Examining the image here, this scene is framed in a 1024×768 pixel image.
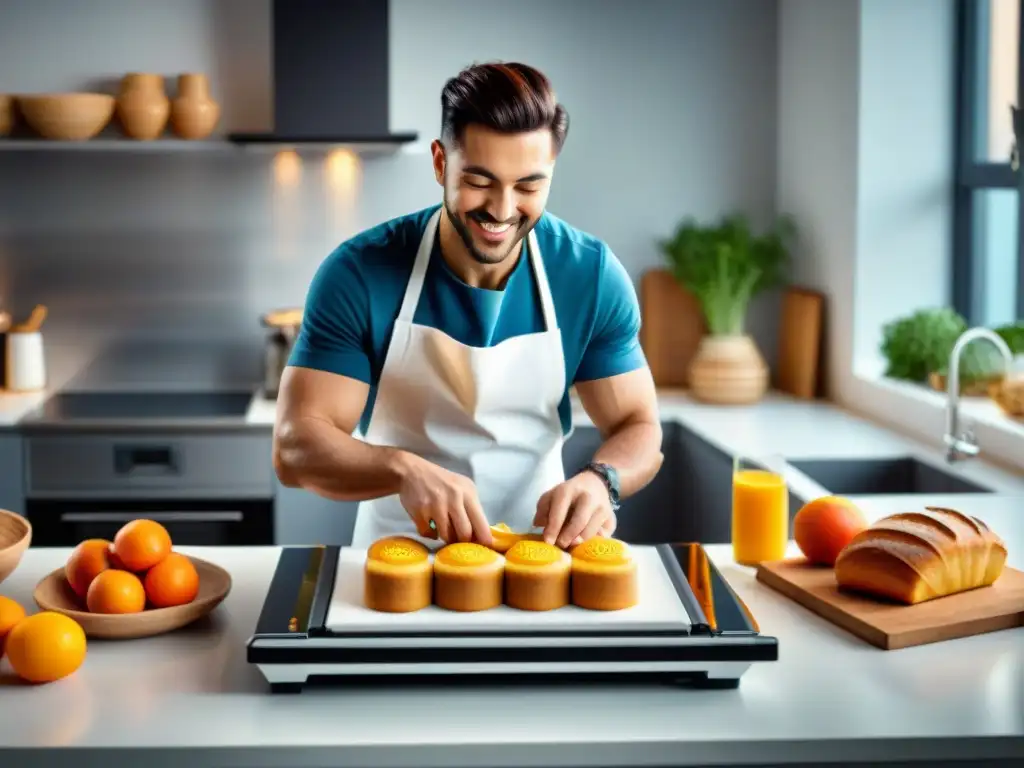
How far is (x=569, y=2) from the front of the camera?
4.17 metres

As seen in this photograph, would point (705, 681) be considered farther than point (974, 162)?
No

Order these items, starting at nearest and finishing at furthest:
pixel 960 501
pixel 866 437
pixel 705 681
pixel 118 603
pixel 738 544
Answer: pixel 705 681
pixel 118 603
pixel 738 544
pixel 960 501
pixel 866 437

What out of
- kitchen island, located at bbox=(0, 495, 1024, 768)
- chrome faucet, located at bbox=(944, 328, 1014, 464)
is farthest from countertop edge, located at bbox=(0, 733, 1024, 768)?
chrome faucet, located at bbox=(944, 328, 1014, 464)

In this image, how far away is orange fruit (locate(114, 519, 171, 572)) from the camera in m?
1.70

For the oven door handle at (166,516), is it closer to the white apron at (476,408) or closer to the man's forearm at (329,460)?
the white apron at (476,408)

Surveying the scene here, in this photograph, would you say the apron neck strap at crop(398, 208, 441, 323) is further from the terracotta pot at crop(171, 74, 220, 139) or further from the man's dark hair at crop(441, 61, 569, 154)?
the terracotta pot at crop(171, 74, 220, 139)

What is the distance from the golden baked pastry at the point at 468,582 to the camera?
157cm

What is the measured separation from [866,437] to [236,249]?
206 cm

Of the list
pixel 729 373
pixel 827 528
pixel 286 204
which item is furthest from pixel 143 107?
pixel 827 528

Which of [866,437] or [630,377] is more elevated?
[630,377]

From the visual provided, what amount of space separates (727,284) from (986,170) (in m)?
0.85

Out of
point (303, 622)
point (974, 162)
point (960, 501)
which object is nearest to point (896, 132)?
point (974, 162)

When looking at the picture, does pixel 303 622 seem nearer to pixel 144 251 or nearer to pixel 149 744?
pixel 149 744

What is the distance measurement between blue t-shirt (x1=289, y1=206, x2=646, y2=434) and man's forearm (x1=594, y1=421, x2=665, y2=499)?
126mm
